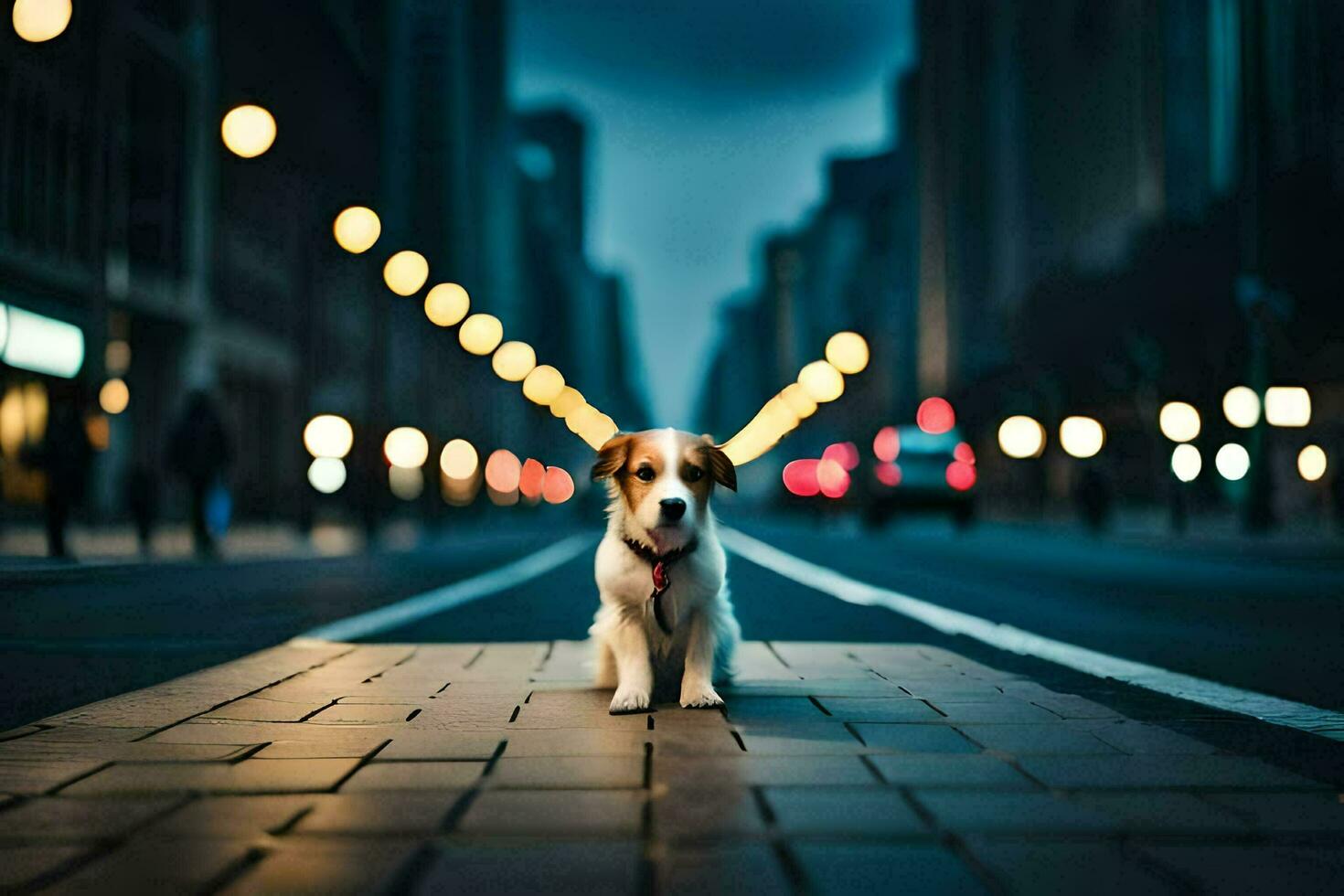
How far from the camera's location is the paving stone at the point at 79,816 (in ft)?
10.6

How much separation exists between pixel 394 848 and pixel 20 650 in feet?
18.1

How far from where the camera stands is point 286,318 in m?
46.0

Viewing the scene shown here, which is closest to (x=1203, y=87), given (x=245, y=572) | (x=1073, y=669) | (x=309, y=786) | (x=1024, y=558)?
(x=1024, y=558)

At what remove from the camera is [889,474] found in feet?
95.9

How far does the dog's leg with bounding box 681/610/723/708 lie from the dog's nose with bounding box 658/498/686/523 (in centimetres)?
63

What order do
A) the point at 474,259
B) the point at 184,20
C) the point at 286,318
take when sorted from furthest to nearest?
the point at 474,259 → the point at 286,318 → the point at 184,20

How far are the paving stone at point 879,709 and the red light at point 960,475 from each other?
23.7 m

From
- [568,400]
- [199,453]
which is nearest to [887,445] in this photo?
[199,453]

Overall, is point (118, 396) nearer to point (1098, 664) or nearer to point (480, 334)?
point (480, 334)

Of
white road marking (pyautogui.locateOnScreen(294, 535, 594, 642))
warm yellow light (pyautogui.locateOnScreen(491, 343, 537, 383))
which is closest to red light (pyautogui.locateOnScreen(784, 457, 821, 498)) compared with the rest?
white road marking (pyautogui.locateOnScreen(294, 535, 594, 642))

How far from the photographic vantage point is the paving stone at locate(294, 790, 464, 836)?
327 cm

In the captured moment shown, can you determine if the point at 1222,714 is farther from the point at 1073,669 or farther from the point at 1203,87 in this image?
the point at 1203,87

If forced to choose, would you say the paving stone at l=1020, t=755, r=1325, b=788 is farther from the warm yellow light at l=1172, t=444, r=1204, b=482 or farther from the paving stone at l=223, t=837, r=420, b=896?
the warm yellow light at l=1172, t=444, r=1204, b=482

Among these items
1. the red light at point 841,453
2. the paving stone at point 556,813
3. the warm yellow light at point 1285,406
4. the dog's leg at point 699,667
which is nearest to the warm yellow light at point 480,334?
the dog's leg at point 699,667
